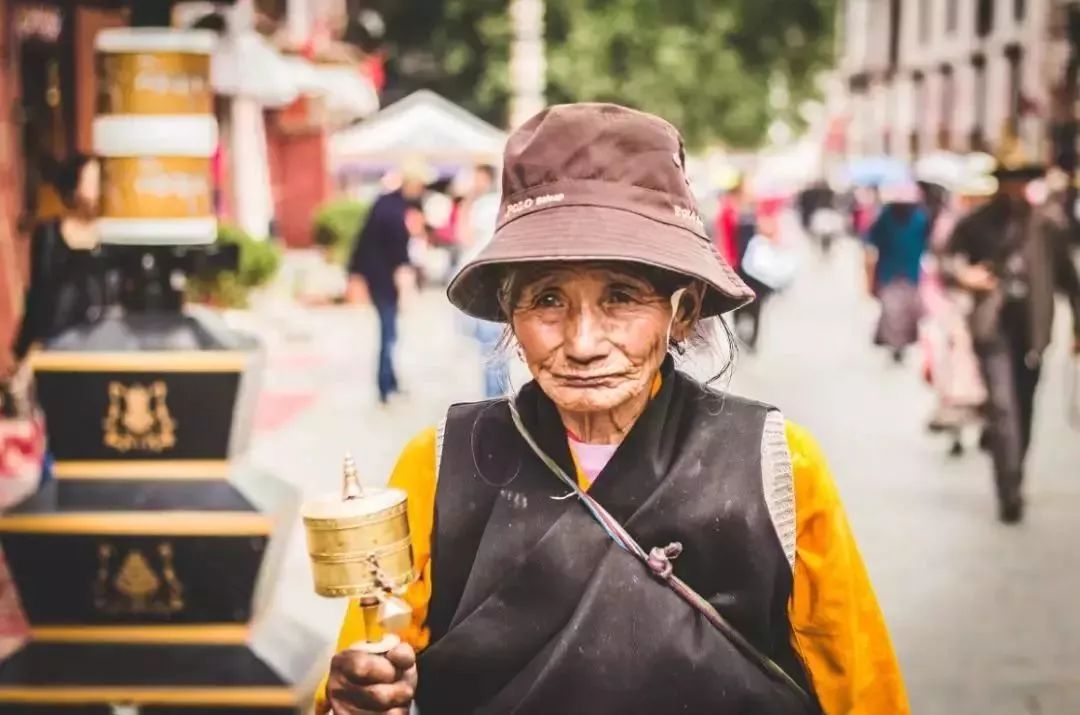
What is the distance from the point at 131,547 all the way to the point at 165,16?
1693 millimetres

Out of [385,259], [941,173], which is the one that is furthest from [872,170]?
[385,259]

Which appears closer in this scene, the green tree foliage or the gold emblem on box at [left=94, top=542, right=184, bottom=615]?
the gold emblem on box at [left=94, top=542, right=184, bottom=615]

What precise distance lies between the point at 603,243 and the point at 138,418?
2.74 metres

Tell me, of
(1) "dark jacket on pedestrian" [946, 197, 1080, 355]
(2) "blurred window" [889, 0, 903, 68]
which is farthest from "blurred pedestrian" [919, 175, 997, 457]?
(2) "blurred window" [889, 0, 903, 68]

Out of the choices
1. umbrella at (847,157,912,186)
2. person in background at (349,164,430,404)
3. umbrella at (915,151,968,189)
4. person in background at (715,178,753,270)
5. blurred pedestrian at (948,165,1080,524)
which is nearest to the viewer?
blurred pedestrian at (948,165,1080,524)

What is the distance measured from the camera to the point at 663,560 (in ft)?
6.55

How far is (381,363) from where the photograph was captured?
37.8 feet

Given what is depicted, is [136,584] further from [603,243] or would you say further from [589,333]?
[603,243]

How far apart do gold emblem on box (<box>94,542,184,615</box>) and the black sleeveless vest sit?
2457 mm

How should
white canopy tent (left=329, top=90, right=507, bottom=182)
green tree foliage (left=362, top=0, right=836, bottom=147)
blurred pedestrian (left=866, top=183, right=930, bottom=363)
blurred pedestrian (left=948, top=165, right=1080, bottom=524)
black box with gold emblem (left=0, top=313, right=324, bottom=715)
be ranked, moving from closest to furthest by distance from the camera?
black box with gold emblem (left=0, top=313, right=324, bottom=715), blurred pedestrian (left=948, top=165, right=1080, bottom=524), blurred pedestrian (left=866, top=183, right=930, bottom=363), white canopy tent (left=329, top=90, right=507, bottom=182), green tree foliage (left=362, top=0, right=836, bottom=147)

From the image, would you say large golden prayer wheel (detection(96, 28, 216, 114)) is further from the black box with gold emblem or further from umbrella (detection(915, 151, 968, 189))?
umbrella (detection(915, 151, 968, 189))

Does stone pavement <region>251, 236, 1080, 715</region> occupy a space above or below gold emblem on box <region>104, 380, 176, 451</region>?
below

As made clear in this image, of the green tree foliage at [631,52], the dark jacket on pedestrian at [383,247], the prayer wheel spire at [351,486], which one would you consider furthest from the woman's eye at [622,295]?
the green tree foliage at [631,52]

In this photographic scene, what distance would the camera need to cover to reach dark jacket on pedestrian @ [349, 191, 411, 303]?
38.1 ft
